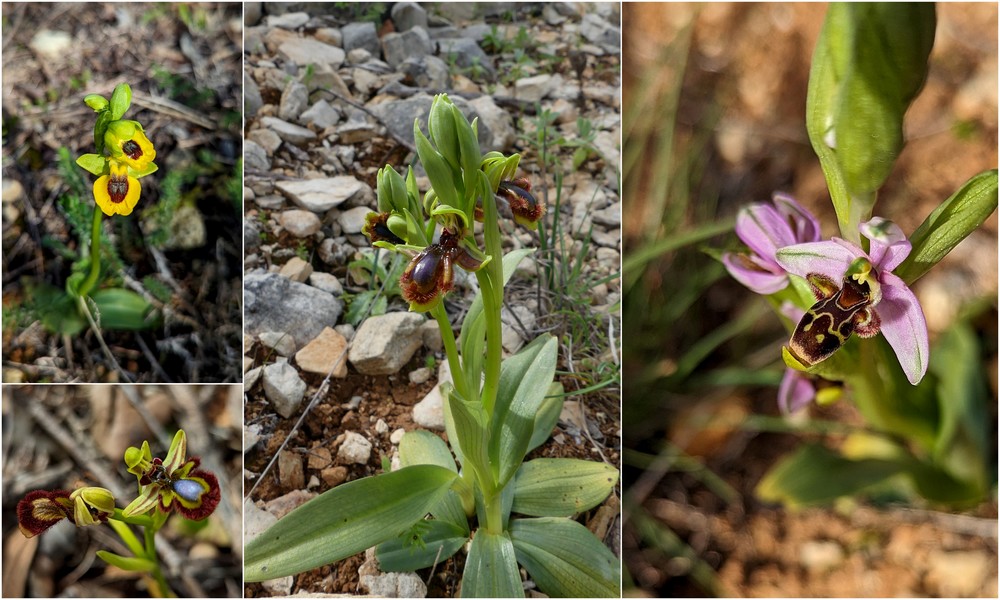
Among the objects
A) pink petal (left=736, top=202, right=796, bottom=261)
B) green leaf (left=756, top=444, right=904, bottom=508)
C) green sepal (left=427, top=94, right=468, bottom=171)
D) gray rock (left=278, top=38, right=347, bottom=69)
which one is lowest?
green leaf (left=756, top=444, right=904, bottom=508)

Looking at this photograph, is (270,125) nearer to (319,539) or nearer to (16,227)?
(16,227)

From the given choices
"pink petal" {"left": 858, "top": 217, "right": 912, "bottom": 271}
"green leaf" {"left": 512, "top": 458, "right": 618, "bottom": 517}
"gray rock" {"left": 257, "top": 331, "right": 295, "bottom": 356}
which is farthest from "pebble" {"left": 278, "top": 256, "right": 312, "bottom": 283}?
"pink petal" {"left": 858, "top": 217, "right": 912, "bottom": 271}

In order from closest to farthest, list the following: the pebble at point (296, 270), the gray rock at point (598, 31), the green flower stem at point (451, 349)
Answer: the green flower stem at point (451, 349) → the pebble at point (296, 270) → the gray rock at point (598, 31)

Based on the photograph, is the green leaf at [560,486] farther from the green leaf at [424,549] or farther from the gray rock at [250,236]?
the gray rock at [250,236]

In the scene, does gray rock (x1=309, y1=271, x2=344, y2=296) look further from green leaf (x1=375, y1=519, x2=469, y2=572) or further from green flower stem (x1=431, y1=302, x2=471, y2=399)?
green leaf (x1=375, y1=519, x2=469, y2=572)

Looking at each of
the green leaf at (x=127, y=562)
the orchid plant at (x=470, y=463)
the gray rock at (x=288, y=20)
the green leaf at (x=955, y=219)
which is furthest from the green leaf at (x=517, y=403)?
the gray rock at (x=288, y=20)
